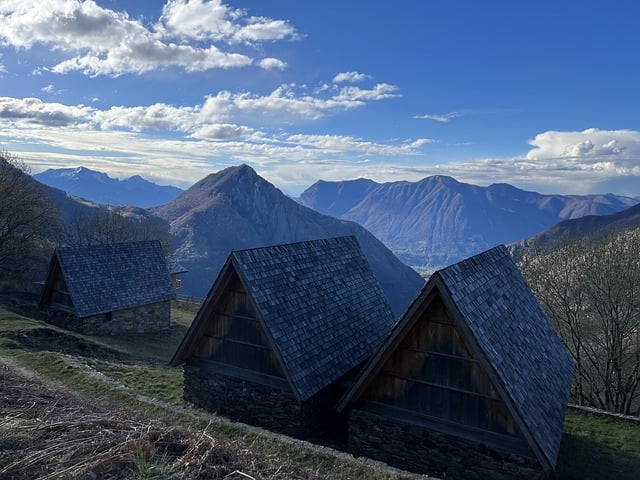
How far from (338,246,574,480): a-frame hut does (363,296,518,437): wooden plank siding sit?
2 centimetres

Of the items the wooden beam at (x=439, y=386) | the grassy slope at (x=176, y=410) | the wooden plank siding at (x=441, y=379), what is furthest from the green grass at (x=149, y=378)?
the wooden plank siding at (x=441, y=379)

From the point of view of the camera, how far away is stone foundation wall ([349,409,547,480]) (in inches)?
400

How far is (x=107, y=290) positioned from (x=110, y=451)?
25.8 meters

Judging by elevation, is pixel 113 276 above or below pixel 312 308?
below

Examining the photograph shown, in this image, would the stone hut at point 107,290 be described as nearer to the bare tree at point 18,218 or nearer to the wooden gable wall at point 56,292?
the wooden gable wall at point 56,292

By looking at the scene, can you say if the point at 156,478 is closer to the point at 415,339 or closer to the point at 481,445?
the point at 415,339

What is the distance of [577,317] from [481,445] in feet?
52.4

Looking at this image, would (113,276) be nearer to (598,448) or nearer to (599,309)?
(598,448)

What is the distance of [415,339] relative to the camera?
10.9m

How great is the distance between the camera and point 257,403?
1373cm

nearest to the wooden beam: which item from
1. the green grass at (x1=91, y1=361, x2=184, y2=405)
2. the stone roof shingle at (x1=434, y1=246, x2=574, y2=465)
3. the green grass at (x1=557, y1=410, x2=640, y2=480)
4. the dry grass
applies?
the stone roof shingle at (x1=434, y1=246, x2=574, y2=465)

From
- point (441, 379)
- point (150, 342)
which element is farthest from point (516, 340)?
point (150, 342)

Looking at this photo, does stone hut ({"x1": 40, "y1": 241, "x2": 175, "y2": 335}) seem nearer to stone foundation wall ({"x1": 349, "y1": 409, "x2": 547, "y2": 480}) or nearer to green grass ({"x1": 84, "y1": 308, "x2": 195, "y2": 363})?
green grass ({"x1": 84, "y1": 308, "x2": 195, "y2": 363})

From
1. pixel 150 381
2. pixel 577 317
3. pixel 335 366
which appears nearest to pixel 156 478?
pixel 335 366
